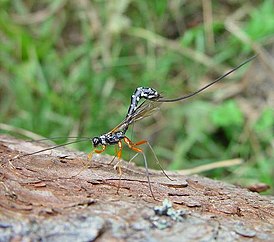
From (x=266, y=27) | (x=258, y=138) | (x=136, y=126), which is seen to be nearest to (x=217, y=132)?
(x=258, y=138)

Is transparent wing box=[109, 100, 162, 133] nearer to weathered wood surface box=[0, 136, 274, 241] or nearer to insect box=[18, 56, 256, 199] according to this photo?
insect box=[18, 56, 256, 199]

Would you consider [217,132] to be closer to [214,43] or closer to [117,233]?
[214,43]

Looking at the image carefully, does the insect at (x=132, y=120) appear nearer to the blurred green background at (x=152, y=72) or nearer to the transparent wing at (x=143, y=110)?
the transparent wing at (x=143, y=110)

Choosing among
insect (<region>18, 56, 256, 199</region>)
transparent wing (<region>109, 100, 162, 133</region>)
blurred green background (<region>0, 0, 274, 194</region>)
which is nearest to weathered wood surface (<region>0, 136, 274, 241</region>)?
insect (<region>18, 56, 256, 199</region>)

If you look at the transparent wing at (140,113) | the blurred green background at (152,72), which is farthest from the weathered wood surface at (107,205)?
the blurred green background at (152,72)

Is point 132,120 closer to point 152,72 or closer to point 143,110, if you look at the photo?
point 143,110
